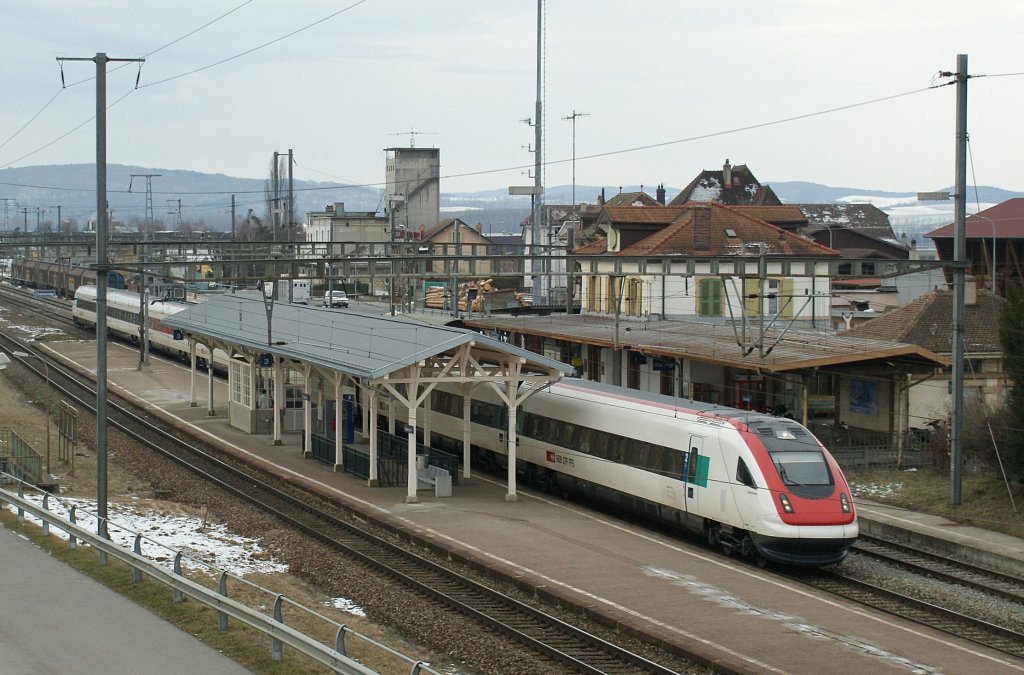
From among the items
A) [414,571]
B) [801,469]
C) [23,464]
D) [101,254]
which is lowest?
[414,571]

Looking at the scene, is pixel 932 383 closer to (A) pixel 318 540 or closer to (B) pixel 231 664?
(A) pixel 318 540

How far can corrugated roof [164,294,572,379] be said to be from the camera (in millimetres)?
25344

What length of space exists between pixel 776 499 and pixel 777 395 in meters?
13.3

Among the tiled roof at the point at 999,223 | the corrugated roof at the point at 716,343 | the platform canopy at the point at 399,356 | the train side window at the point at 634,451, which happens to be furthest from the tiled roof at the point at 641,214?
the train side window at the point at 634,451

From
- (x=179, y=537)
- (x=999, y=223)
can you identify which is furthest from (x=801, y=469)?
(x=999, y=223)

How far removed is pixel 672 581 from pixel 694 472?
3.46 meters

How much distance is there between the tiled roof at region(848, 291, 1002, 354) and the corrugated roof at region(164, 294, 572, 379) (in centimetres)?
1198

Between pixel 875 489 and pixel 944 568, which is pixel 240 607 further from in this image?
pixel 875 489

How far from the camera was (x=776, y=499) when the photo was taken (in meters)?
19.7

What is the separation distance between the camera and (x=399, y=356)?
25.8 metres

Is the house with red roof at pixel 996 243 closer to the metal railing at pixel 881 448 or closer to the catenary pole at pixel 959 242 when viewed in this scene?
the metal railing at pixel 881 448

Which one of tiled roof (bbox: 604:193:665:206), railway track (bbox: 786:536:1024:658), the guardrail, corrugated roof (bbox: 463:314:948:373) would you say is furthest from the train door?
tiled roof (bbox: 604:193:665:206)

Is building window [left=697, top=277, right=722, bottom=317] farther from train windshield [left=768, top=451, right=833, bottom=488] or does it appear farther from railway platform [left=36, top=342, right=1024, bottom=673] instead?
train windshield [left=768, top=451, right=833, bottom=488]

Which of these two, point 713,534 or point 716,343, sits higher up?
point 716,343
